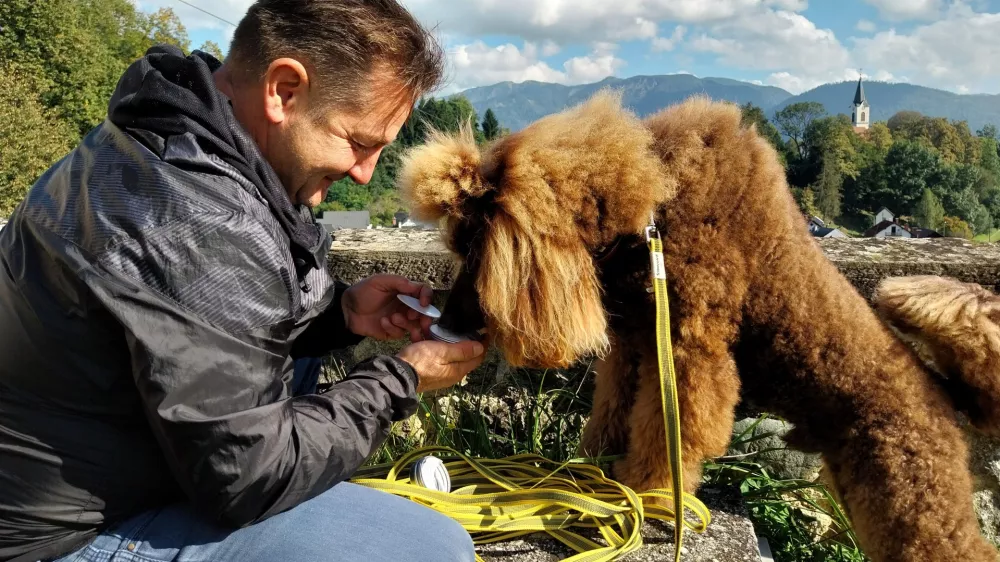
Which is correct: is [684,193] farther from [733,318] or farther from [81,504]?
[81,504]

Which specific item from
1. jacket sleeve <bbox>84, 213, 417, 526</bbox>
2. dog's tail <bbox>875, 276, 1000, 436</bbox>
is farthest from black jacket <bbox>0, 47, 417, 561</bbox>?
dog's tail <bbox>875, 276, 1000, 436</bbox>

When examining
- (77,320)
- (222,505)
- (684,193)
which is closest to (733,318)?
(684,193)

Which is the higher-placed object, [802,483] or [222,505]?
[222,505]

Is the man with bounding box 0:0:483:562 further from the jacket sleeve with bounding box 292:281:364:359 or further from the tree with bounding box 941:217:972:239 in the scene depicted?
the tree with bounding box 941:217:972:239

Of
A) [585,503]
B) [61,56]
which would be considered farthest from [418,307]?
[61,56]

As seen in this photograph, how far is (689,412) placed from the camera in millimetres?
2256

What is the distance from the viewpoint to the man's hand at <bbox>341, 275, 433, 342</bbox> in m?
2.42

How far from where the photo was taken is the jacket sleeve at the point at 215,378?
124cm

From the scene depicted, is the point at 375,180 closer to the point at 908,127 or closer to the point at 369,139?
the point at 369,139

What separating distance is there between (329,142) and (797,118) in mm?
59218

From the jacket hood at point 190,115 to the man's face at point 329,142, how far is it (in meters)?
0.14

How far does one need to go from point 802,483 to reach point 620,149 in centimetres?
175

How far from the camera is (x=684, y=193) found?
2.24 meters

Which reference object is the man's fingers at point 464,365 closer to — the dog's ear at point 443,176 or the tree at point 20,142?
the dog's ear at point 443,176
